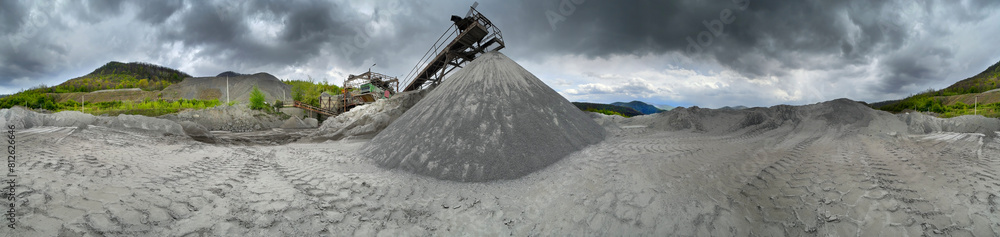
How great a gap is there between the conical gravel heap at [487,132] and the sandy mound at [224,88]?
34.0m

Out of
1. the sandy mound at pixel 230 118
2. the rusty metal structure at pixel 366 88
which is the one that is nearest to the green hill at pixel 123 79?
the sandy mound at pixel 230 118

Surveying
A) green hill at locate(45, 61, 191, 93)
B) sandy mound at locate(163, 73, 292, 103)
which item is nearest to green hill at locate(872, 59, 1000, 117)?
sandy mound at locate(163, 73, 292, 103)

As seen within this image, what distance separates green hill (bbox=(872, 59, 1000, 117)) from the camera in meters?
3.46

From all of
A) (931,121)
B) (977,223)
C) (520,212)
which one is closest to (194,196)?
(520,212)

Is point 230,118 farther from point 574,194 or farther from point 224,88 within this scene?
point 224,88

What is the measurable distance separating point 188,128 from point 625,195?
1085cm

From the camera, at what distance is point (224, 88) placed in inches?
1385

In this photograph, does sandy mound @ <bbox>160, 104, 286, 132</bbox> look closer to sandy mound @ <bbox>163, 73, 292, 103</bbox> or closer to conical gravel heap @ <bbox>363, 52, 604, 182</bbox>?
conical gravel heap @ <bbox>363, 52, 604, 182</bbox>

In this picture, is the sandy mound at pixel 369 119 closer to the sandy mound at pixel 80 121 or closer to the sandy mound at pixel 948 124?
the sandy mound at pixel 80 121

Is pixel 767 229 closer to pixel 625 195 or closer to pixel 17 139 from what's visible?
pixel 625 195

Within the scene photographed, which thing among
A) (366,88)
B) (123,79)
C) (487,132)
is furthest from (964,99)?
(123,79)

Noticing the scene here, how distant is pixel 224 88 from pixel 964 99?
167ft

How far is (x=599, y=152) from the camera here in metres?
4.75

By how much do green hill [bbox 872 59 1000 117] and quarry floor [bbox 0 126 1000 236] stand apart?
87 cm
